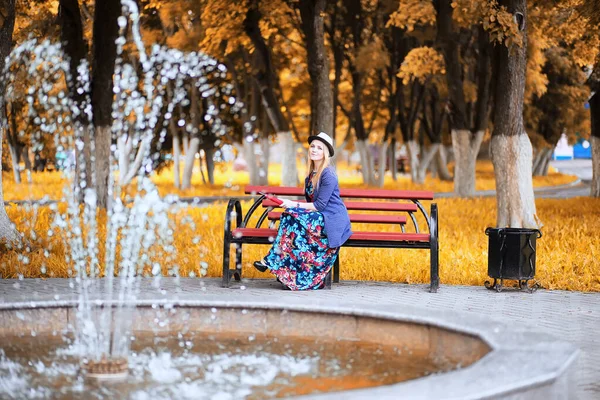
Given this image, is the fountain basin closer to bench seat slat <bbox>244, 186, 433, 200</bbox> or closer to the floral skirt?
A: the floral skirt

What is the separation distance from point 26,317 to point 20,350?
2.51ft

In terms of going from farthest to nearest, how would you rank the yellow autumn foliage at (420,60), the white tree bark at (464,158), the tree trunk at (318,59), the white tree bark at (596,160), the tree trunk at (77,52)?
the white tree bark at (464,158), the yellow autumn foliage at (420,60), the white tree bark at (596,160), the tree trunk at (318,59), the tree trunk at (77,52)

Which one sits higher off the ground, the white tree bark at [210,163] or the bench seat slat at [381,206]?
the white tree bark at [210,163]

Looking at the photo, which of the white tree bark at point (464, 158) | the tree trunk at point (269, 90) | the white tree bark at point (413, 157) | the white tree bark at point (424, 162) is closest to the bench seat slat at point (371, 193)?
the tree trunk at point (269, 90)

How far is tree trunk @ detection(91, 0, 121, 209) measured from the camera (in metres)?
20.2

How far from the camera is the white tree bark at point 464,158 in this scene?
95.1 feet

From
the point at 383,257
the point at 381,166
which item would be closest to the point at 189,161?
the point at 381,166

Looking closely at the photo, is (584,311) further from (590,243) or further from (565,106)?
(565,106)

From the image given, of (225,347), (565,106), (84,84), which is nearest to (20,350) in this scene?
(225,347)

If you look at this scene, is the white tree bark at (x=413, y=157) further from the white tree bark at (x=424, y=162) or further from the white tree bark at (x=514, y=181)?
the white tree bark at (x=514, y=181)

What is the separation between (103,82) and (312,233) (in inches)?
433

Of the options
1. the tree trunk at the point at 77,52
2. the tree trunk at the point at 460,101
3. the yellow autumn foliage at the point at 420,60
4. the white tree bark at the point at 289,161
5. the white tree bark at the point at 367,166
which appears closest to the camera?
the tree trunk at the point at 77,52

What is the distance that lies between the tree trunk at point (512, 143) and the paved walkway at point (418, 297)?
19.5 ft

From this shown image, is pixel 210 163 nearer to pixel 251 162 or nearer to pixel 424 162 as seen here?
pixel 251 162
